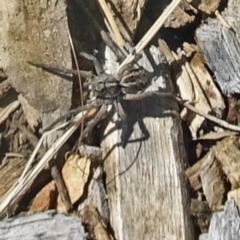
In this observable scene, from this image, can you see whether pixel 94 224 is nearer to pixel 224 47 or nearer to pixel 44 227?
pixel 44 227

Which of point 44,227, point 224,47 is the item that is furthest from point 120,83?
point 44,227

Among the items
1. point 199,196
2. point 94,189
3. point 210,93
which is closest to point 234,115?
point 210,93

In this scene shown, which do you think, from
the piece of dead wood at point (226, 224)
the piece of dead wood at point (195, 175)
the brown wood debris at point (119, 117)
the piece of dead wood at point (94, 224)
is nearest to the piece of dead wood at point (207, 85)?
the brown wood debris at point (119, 117)

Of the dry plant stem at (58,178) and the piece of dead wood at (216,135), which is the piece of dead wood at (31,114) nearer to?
the dry plant stem at (58,178)

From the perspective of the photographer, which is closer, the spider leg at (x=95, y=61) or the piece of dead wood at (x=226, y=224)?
the piece of dead wood at (x=226, y=224)

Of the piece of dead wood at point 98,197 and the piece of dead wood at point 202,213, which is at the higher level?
the piece of dead wood at point 98,197

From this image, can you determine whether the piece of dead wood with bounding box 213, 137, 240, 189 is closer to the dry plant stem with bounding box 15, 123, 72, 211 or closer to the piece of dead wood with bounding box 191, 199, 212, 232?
the piece of dead wood with bounding box 191, 199, 212, 232

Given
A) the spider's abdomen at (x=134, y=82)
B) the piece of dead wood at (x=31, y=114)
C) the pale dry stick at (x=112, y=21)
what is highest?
the pale dry stick at (x=112, y=21)
